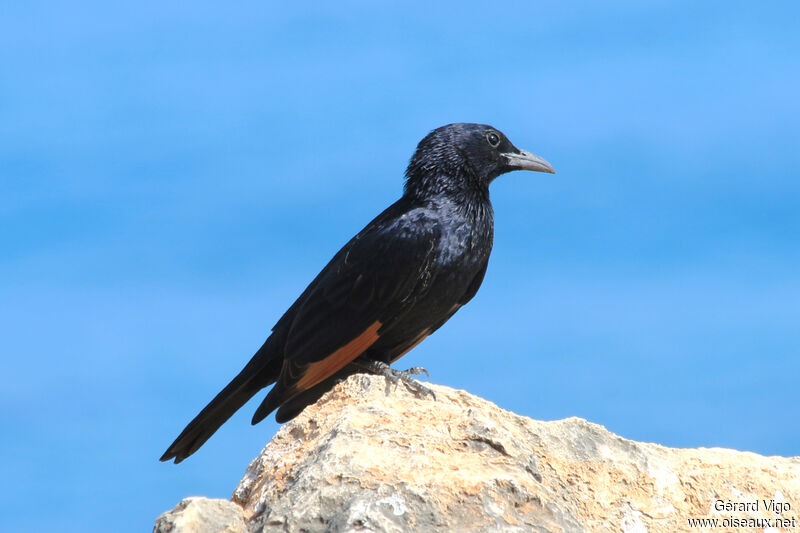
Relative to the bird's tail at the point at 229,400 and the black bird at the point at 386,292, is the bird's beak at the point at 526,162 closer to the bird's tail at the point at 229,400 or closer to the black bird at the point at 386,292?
the black bird at the point at 386,292

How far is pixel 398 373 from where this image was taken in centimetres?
530

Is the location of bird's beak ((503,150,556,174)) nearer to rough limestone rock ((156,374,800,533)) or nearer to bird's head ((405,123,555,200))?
bird's head ((405,123,555,200))

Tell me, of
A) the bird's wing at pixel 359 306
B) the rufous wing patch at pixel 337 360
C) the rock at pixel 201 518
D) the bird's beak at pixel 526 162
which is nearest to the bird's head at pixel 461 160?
the bird's beak at pixel 526 162

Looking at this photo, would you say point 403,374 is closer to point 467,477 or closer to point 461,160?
point 467,477

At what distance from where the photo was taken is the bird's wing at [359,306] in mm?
5730

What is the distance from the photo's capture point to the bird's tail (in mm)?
6144

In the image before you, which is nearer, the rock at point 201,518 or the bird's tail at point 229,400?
the rock at point 201,518

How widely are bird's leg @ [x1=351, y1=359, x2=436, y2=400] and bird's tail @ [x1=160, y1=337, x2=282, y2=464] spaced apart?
Result: 2.52ft

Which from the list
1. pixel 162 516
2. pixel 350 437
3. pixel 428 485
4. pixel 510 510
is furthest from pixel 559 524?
pixel 162 516

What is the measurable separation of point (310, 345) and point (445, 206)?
130cm

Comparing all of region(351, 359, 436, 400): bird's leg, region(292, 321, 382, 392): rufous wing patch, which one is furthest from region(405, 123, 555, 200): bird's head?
region(351, 359, 436, 400): bird's leg

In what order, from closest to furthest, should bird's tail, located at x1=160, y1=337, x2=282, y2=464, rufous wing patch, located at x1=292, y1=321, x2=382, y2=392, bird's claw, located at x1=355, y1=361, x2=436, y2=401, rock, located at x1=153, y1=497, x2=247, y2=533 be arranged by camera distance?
rock, located at x1=153, y1=497, x2=247, y2=533, bird's claw, located at x1=355, y1=361, x2=436, y2=401, rufous wing patch, located at x1=292, y1=321, x2=382, y2=392, bird's tail, located at x1=160, y1=337, x2=282, y2=464

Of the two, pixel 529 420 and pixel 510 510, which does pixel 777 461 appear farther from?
pixel 510 510

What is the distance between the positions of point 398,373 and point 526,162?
2.30 m
